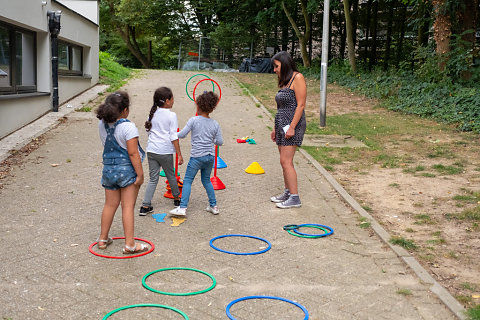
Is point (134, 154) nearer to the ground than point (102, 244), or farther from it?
farther from it

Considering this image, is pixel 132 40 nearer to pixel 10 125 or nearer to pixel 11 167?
pixel 10 125

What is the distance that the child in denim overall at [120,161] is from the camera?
4.73m

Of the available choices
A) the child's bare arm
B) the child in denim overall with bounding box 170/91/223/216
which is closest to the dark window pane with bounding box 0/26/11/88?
the child in denim overall with bounding box 170/91/223/216

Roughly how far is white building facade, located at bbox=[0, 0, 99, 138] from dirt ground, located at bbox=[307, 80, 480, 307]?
6.13 metres

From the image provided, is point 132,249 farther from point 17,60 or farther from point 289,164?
point 17,60

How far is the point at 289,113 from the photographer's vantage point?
6531 millimetres

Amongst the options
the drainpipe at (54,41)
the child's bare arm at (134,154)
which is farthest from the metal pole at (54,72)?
the child's bare arm at (134,154)

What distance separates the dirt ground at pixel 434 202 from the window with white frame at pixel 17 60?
24.1 ft

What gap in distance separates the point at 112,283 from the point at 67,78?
1237cm

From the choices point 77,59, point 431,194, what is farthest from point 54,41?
point 431,194

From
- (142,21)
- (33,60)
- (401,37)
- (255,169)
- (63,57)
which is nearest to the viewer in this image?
(255,169)

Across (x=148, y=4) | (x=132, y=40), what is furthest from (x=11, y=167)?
(x=132, y=40)

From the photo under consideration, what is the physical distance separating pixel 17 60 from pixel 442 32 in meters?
12.2

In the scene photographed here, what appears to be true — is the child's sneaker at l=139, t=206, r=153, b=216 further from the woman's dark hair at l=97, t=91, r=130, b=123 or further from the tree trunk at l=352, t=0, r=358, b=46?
the tree trunk at l=352, t=0, r=358, b=46
